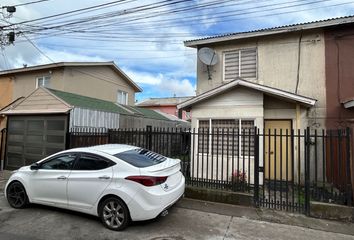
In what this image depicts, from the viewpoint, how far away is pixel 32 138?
1099cm

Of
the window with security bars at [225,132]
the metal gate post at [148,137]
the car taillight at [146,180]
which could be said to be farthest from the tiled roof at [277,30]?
the car taillight at [146,180]

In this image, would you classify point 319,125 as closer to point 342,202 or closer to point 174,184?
point 342,202

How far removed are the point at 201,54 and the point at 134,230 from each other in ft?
25.3

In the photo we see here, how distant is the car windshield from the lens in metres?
5.40

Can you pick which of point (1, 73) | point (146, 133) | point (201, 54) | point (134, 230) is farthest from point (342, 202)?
point (1, 73)

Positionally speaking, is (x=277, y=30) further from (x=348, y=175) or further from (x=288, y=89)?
(x=348, y=175)

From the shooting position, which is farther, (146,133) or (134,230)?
(146,133)

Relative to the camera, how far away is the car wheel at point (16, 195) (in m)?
6.30

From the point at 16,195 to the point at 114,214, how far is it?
2919mm

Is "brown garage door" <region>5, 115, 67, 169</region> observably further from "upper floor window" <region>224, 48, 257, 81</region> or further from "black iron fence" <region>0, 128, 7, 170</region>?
"upper floor window" <region>224, 48, 257, 81</region>

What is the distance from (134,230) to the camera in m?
5.10

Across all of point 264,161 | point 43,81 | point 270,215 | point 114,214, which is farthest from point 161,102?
point 114,214

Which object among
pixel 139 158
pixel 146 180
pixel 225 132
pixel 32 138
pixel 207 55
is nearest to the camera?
pixel 146 180

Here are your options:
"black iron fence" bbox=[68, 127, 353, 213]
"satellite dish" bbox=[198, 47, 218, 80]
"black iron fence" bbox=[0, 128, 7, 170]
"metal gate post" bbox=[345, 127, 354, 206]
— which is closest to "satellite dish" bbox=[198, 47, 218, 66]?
"satellite dish" bbox=[198, 47, 218, 80]
